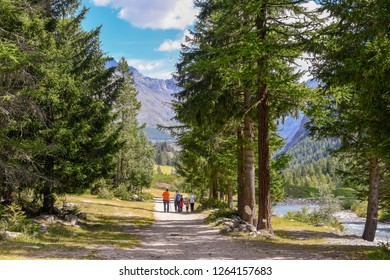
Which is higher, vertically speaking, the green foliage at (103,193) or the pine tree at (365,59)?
the pine tree at (365,59)

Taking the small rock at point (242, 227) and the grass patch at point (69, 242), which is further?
the small rock at point (242, 227)

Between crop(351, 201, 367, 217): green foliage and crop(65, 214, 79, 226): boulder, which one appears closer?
crop(65, 214, 79, 226): boulder

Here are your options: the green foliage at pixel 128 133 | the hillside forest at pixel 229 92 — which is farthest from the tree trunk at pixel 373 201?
the green foliage at pixel 128 133

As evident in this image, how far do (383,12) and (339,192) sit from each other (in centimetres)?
12720

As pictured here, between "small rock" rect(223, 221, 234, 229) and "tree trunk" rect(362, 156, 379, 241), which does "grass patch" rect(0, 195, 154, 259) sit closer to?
"small rock" rect(223, 221, 234, 229)

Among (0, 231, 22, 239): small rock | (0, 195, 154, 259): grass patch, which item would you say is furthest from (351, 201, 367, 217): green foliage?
(0, 231, 22, 239): small rock

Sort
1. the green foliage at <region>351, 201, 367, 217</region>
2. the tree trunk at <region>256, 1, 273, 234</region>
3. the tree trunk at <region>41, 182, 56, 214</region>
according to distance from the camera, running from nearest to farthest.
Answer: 1. the tree trunk at <region>256, 1, 273, 234</region>
2. the tree trunk at <region>41, 182, 56, 214</region>
3. the green foliage at <region>351, 201, 367, 217</region>

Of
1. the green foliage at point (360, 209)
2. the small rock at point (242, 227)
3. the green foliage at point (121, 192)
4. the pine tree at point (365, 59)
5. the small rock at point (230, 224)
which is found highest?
the pine tree at point (365, 59)

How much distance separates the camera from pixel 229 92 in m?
16.4

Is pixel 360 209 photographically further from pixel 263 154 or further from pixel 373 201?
pixel 263 154

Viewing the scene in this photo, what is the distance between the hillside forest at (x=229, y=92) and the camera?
9.05 meters

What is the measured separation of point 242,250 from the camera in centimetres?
1045

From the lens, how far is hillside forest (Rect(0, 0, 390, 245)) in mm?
9047

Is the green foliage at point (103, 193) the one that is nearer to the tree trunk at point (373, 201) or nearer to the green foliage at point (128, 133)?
the green foliage at point (128, 133)
